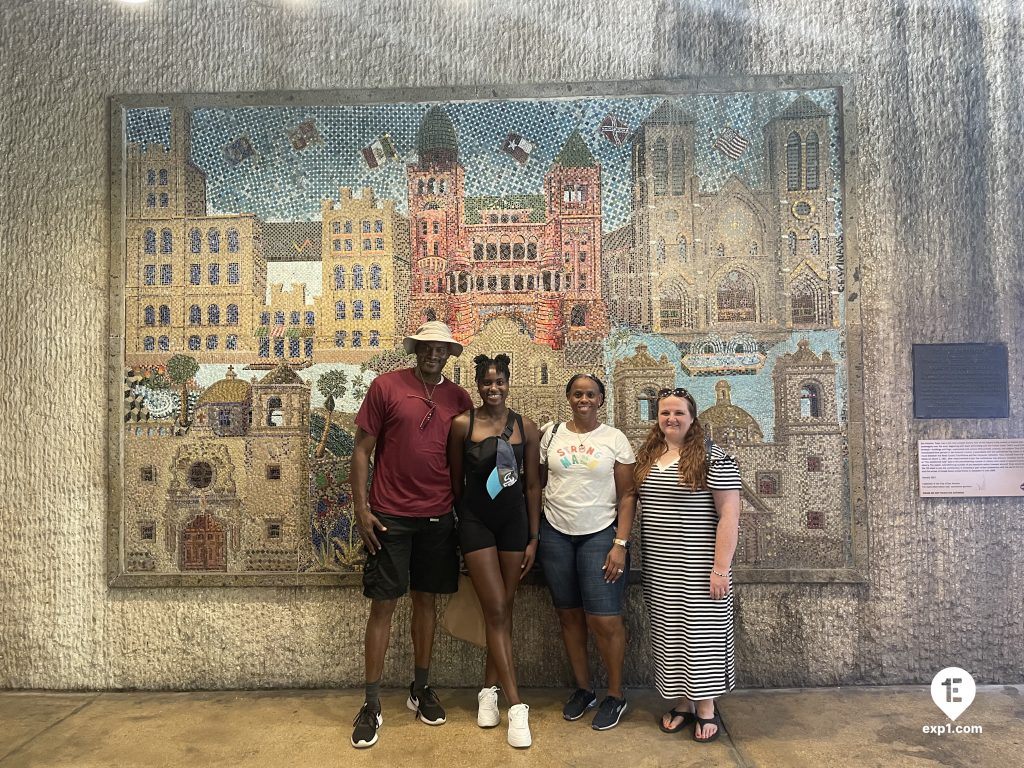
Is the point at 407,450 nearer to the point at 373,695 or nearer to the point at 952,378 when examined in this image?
the point at 373,695

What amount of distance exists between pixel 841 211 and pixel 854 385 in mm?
921

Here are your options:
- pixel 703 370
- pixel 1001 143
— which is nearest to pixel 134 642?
pixel 703 370

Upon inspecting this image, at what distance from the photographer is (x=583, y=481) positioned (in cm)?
294

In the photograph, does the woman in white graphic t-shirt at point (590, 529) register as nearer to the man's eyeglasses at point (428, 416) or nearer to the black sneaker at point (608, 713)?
the black sneaker at point (608, 713)

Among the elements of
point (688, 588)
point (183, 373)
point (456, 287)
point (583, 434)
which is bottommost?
point (688, 588)

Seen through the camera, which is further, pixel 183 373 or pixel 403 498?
pixel 183 373

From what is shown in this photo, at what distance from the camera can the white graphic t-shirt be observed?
2934 millimetres

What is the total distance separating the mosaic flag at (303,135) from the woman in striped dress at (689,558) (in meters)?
2.34

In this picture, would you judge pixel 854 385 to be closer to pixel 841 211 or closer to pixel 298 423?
pixel 841 211

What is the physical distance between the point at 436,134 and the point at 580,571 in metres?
2.38

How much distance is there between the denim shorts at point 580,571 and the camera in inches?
116

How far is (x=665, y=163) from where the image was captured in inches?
138

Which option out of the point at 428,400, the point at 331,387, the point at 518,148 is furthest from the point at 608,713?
the point at 518,148

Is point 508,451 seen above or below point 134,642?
above
